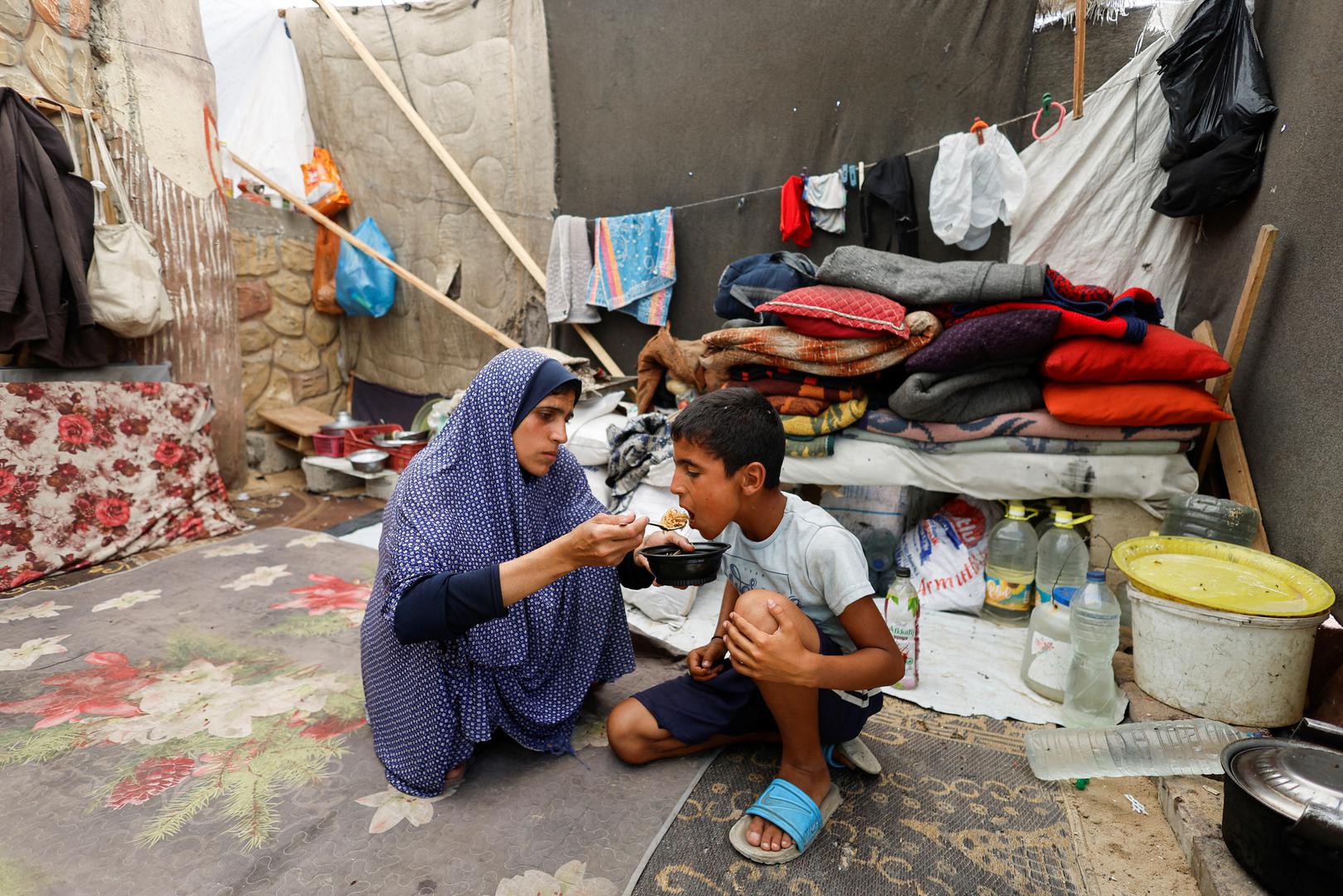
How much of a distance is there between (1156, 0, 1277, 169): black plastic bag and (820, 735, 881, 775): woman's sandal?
2.57 m

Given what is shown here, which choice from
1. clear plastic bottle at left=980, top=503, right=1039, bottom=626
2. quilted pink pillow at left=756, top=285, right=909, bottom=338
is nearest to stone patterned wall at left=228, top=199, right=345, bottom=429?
quilted pink pillow at left=756, top=285, right=909, bottom=338

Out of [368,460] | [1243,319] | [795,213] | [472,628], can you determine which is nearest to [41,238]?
[368,460]

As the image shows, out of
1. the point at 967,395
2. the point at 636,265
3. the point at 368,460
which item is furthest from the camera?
the point at 636,265

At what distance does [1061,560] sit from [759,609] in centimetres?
175

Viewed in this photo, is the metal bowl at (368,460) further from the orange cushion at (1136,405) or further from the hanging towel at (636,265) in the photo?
the orange cushion at (1136,405)

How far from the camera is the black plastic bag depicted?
236cm

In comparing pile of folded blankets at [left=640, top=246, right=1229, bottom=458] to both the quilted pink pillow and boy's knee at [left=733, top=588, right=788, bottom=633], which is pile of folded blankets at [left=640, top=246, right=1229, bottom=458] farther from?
boy's knee at [left=733, top=588, right=788, bottom=633]

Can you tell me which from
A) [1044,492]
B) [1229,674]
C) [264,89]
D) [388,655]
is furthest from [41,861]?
[264,89]

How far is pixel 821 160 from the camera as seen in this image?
11.8ft

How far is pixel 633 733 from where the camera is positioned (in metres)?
1.63

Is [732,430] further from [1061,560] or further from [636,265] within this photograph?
[636,265]

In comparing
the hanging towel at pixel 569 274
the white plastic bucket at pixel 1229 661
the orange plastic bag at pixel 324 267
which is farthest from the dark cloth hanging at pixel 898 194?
the orange plastic bag at pixel 324 267

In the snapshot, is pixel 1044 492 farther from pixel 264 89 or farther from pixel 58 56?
pixel 264 89

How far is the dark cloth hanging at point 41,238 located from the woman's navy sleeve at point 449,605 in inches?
114
